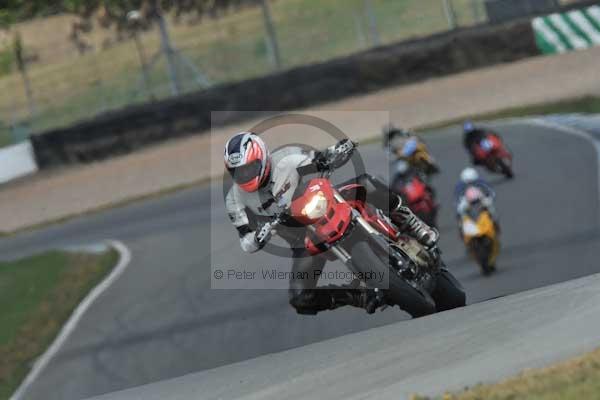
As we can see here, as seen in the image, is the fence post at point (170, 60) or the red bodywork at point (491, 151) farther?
the fence post at point (170, 60)

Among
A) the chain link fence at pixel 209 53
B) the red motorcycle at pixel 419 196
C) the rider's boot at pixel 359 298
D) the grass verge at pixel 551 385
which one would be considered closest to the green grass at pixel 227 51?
the chain link fence at pixel 209 53

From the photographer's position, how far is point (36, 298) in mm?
13773

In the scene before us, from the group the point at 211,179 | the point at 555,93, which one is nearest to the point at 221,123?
the point at 211,179

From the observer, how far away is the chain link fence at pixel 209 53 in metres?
27.0

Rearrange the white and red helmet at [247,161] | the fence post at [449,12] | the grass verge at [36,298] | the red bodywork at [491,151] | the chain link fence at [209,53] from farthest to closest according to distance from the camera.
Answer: the chain link fence at [209,53] < the fence post at [449,12] < the red bodywork at [491,151] < the grass verge at [36,298] < the white and red helmet at [247,161]

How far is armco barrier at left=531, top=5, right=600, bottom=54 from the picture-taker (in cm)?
2422

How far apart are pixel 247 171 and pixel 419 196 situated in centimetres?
585

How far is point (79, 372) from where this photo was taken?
1029cm

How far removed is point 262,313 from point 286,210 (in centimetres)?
361

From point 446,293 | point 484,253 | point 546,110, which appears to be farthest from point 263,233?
point 546,110

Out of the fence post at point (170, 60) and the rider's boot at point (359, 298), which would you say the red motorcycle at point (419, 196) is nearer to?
the rider's boot at point (359, 298)

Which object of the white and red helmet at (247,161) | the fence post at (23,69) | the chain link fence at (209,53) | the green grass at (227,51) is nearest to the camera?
the white and red helmet at (247,161)

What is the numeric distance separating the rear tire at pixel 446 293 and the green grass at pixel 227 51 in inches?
744

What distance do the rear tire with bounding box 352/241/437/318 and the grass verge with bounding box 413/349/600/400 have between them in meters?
2.01
